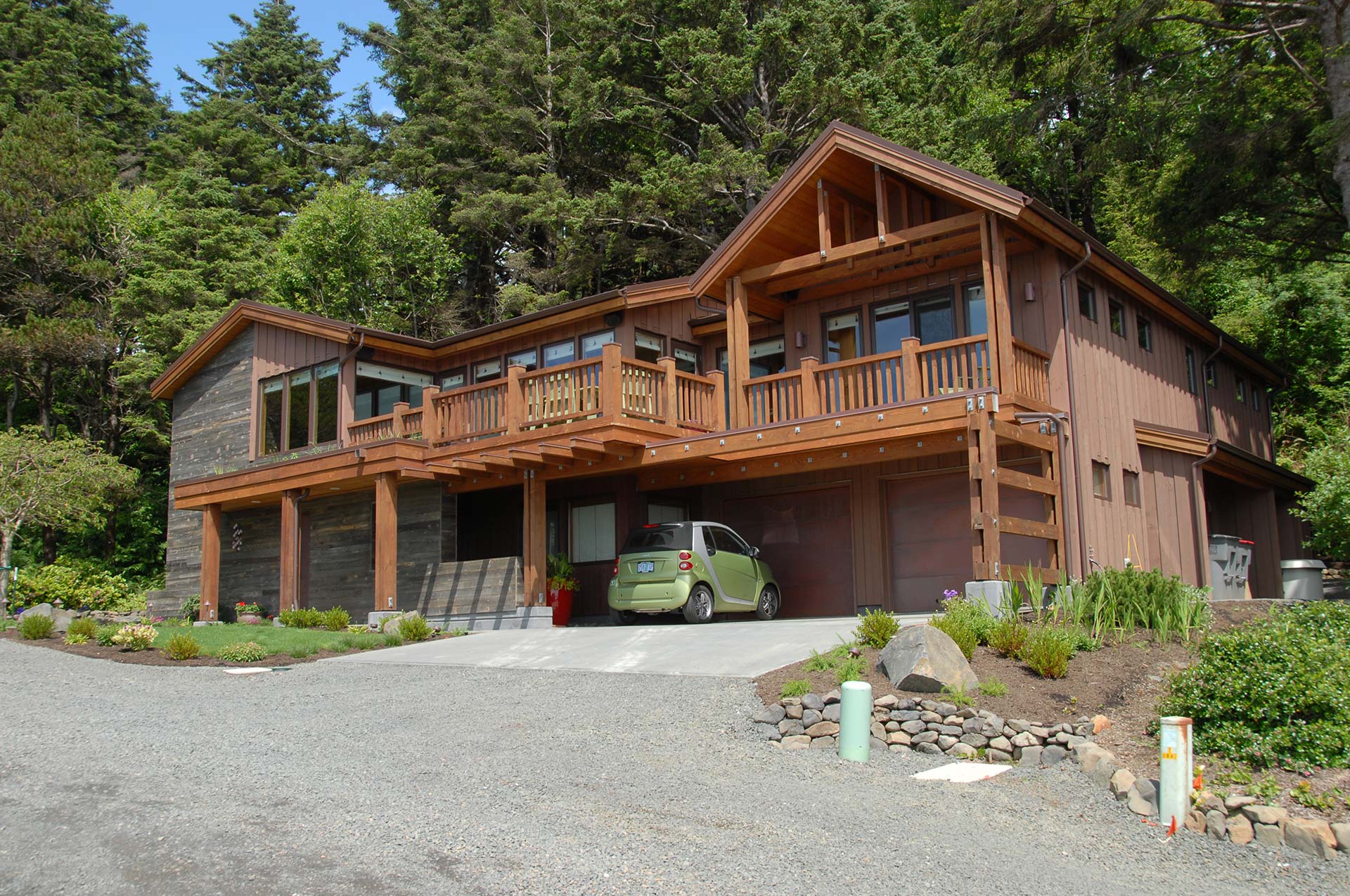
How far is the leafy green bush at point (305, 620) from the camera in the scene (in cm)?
1783

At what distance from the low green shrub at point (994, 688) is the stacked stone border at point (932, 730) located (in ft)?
1.24

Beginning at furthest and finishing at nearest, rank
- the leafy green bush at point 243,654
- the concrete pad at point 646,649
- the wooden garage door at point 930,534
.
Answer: the wooden garage door at point 930,534 < the leafy green bush at point 243,654 < the concrete pad at point 646,649

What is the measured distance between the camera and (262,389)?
25219 millimetres

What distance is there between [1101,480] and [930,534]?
9.03 ft

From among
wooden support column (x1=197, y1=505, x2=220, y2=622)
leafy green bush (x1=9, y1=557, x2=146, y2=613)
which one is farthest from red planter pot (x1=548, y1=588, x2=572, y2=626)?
leafy green bush (x1=9, y1=557, x2=146, y2=613)

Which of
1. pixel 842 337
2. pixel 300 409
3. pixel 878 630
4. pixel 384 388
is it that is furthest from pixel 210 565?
pixel 878 630

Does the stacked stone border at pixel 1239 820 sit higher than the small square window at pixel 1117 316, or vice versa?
the small square window at pixel 1117 316

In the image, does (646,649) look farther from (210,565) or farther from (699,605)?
(210,565)

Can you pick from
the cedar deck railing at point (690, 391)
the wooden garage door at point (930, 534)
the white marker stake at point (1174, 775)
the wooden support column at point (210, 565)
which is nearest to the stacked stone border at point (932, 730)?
the white marker stake at point (1174, 775)

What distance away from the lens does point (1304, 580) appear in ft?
55.8

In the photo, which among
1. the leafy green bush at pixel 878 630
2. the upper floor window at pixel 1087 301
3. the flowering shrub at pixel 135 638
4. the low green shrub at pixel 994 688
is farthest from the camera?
the upper floor window at pixel 1087 301

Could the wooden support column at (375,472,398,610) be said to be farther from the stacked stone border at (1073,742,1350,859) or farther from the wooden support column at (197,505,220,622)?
the stacked stone border at (1073,742,1350,859)

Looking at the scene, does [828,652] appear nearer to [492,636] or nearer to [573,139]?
[492,636]

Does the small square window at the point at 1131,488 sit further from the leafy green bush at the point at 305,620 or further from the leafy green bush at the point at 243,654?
the leafy green bush at the point at 305,620
